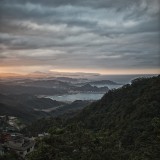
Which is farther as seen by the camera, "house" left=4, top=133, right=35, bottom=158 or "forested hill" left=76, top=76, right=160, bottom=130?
"forested hill" left=76, top=76, right=160, bottom=130

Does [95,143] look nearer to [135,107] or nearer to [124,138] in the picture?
[124,138]

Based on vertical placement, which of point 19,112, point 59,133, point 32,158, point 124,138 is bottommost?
point 19,112

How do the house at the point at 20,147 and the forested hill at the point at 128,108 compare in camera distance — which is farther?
the forested hill at the point at 128,108

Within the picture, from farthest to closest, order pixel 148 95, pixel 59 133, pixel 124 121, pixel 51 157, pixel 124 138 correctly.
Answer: pixel 148 95 < pixel 124 121 < pixel 124 138 < pixel 59 133 < pixel 51 157

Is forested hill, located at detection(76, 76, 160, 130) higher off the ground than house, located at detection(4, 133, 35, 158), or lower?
higher

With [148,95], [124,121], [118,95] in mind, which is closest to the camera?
[124,121]

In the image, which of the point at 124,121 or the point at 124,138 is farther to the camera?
the point at 124,121

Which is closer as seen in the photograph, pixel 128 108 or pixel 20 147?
pixel 20 147

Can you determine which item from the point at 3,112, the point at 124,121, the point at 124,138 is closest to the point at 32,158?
the point at 124,138

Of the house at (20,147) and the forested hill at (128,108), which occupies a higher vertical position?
the forested hill at (128,108)

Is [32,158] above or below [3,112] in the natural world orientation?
above

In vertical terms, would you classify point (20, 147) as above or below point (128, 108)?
below
